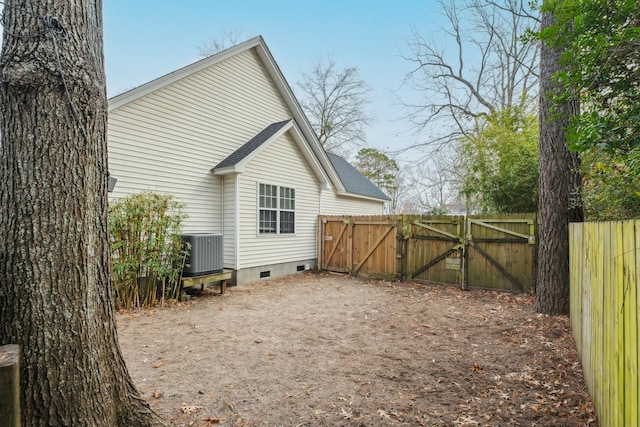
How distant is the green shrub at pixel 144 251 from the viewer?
230 inches

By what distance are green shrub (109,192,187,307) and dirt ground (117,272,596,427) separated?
21.5 inches

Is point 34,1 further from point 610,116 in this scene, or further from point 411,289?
point 411,289

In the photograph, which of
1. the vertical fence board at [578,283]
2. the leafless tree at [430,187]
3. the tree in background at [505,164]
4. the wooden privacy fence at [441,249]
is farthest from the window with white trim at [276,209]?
the leafless tree at [430,187]

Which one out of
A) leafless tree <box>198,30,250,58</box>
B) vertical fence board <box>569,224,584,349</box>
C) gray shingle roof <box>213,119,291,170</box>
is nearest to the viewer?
vertical fence board <box>569,224,584,349</box>

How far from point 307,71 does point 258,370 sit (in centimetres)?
2322

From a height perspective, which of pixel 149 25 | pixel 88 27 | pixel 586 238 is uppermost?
pixel 149 25

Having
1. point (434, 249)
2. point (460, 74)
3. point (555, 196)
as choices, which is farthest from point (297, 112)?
point (460, 74)

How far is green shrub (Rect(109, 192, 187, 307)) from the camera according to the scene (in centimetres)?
584

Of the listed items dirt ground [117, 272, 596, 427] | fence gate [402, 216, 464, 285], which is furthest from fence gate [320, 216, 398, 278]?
dirt ground [117, 272, 596, 427]

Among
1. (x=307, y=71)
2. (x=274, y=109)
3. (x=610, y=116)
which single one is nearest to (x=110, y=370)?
(x=610, y=116)

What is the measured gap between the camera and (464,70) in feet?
52.6

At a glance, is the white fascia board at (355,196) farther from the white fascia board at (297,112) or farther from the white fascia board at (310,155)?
the white fascia board at (310,155)

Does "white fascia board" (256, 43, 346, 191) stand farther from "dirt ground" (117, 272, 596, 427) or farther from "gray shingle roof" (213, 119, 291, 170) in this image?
"dirt ground" (117, 272, 596, 427)

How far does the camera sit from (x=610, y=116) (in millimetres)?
2709
